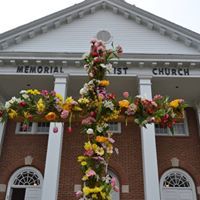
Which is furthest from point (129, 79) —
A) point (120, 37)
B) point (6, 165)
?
point (6, 165)

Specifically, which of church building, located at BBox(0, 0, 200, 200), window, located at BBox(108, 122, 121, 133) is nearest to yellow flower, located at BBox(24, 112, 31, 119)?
church building, located at BBox(0, 0, 200, 200)

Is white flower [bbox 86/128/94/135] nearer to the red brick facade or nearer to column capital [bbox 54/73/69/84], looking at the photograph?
column capital [bbox 54/73/69/84]

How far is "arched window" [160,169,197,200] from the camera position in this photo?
11.7m

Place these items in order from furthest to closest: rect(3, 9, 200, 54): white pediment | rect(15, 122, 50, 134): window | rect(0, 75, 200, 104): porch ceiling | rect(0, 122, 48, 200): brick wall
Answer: rect(15, 122, 50, 134): window < rect(3, 9, 200, 54): white pediment < rect(0, 122, 48, 200): brick wall < rect(0, 75, 200, 104): porch ceiling

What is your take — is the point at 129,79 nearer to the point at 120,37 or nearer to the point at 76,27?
the point at 120,37

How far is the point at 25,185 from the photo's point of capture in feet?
39.4

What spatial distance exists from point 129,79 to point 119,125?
8.34ft

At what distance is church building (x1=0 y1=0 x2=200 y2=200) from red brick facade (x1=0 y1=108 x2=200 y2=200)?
0.04 m

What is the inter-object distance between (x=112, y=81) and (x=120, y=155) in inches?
128

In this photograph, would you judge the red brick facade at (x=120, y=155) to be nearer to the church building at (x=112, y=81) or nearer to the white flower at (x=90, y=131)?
the church building at (x=112, y=81)

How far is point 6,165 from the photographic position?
12.4 m

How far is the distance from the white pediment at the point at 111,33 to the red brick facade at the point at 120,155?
11.3 feet

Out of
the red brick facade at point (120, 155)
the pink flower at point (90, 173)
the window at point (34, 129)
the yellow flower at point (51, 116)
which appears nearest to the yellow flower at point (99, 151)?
the pink flower at point (90, 173)

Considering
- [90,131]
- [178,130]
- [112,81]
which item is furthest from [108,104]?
[178,130]
